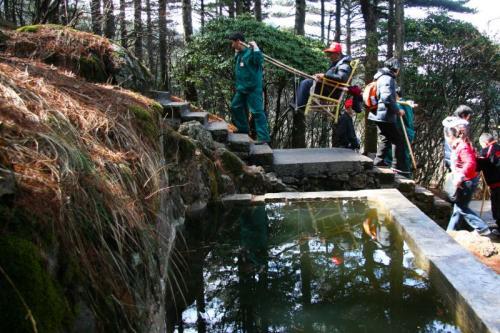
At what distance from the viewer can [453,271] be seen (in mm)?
2916

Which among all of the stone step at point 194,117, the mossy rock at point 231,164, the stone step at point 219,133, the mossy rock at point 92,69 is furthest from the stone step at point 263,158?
the mossy rock at point 92,69

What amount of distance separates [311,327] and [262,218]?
214 cm

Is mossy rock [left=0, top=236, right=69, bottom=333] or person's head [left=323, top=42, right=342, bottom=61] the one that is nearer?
mossy rock [left=0, top=236, right=69, bottom=333]

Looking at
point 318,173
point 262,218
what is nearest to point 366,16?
point 318,173

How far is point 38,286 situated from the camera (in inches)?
48.5

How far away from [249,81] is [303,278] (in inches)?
180

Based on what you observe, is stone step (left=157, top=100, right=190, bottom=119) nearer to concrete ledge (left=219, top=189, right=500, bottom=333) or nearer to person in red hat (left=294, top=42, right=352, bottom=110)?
person in red hat (left=294, top=42, right=352, bottom=110)

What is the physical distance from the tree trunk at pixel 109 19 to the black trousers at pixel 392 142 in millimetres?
5449

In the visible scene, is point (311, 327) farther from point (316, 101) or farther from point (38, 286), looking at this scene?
point (316, 101)

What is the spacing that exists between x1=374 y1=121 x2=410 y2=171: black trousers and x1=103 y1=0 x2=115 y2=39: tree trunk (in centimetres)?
545

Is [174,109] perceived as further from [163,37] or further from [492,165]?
[163,37]

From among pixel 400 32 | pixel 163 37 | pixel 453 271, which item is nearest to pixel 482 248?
pixel 453 271

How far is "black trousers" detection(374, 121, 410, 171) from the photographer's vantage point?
7172mm

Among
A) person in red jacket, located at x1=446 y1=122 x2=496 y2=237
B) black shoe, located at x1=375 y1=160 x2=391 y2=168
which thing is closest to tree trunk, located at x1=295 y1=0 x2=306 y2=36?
black shoe, located at x1=375 y1=160 x2=391 y2=168
